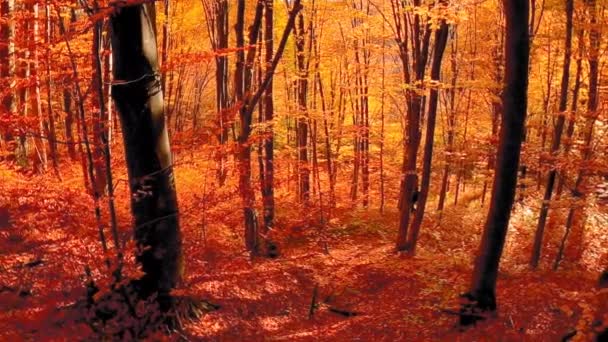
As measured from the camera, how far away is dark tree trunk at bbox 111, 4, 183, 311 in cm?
539

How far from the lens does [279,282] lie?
10906 mm

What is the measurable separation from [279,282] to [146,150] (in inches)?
246

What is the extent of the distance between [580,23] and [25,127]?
14904 millimetres

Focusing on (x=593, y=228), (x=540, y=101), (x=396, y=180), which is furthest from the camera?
(x=396, y=180)

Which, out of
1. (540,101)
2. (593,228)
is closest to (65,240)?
(593,228)

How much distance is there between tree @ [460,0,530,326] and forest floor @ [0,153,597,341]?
1.51ft

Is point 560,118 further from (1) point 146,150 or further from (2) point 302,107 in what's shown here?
(1) point 146,150

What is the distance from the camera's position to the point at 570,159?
10.8 metres

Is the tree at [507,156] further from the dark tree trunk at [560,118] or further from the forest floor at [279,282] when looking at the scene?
the dark tree trunk at [560,118]

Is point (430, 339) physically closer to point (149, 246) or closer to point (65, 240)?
point (149, 246)

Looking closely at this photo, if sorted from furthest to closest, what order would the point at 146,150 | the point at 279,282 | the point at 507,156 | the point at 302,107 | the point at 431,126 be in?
the point at 302,107, the point at 431,126, the point at 279,282, the point at 507,156, the point at 146,150

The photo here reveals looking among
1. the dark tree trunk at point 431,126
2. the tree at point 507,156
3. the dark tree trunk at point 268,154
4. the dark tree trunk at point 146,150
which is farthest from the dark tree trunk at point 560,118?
the dark tree trunk at point 146,150

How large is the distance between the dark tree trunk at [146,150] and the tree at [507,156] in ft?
15.4

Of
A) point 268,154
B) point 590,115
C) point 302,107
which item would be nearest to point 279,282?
point 268,154
